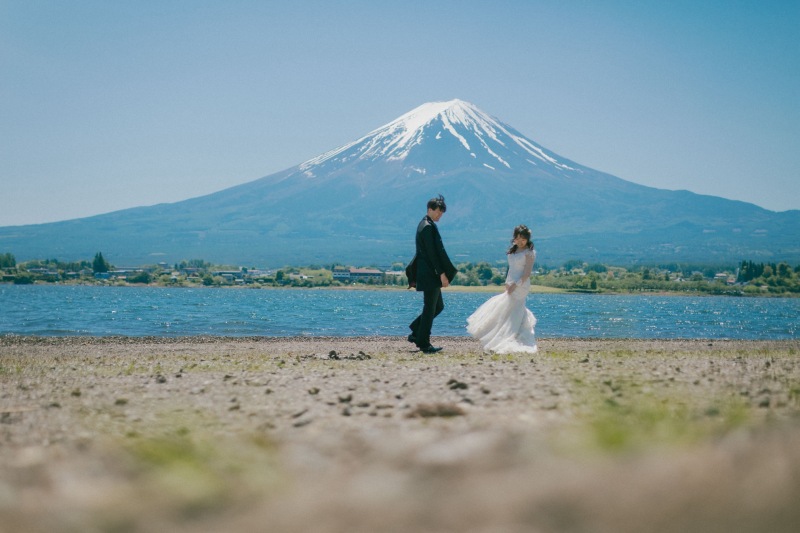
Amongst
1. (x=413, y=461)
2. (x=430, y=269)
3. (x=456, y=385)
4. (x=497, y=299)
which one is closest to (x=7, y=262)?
(x=430, y=269)

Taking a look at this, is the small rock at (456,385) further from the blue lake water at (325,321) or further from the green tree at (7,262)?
the green tree at (7,262)

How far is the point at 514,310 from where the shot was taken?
13828 millimetres

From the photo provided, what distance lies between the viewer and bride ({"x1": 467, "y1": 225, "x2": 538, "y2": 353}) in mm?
13695

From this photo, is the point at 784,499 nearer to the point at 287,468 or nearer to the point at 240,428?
the point at 287,468

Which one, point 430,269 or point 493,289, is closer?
point 430,269

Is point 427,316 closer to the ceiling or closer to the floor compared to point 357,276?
closer to the ceiling

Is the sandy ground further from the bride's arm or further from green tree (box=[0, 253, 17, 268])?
green tree (box=[0, 253, 17, 268])

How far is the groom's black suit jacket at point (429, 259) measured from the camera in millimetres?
13659

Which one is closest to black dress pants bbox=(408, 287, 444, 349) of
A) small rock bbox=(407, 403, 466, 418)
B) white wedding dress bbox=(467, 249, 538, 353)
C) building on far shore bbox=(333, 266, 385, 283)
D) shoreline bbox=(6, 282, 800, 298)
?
white wedding dress bbox=(467, 249, 538, 353)

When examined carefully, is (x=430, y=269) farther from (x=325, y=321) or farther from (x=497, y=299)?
(x=325, y=321)

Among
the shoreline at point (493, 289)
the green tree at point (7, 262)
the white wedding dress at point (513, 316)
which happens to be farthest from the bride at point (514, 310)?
the green tree at point (7, 262)

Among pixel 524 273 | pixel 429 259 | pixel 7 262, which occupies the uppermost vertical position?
pixel 429 259

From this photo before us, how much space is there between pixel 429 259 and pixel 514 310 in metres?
1.77

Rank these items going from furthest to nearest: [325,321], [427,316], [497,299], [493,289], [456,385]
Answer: [493,289], [325,321], [497,299], [427,316], [456,385]
